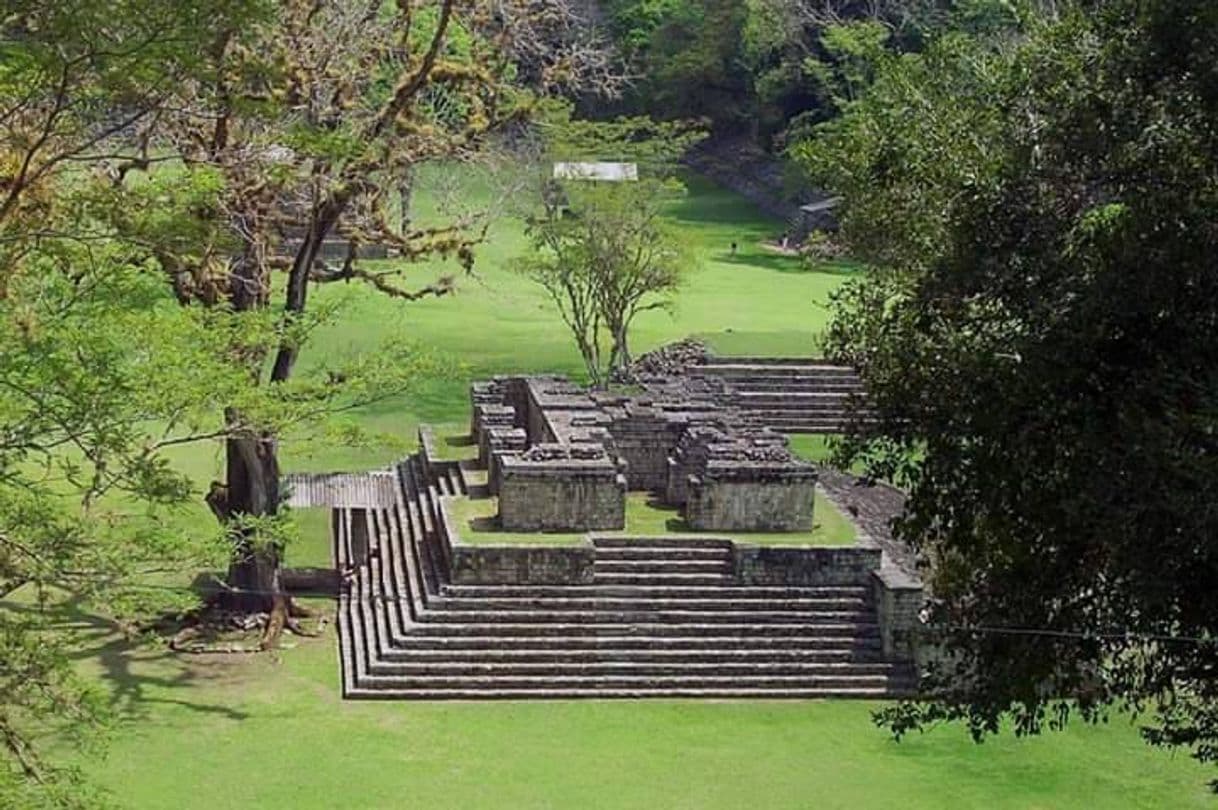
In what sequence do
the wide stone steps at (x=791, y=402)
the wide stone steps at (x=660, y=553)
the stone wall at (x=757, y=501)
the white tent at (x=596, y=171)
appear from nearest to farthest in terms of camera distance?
1. the wide stone steps at (x=660, y=553)
2. the stone wall at (x=757, y=501)
3. the wide stone steps at (x=791, y=402)
4. the white tent at (x=596, y=171)

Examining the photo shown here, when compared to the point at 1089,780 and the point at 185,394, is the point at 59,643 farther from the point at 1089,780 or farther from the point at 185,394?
the point at 1089,780

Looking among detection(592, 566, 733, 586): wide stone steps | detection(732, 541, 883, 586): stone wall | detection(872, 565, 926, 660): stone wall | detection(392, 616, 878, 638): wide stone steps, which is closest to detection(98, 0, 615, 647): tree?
detection(392, 616, 878, 638): wide stone steps

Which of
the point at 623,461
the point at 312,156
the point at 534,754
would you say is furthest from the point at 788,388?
the point at 534,754

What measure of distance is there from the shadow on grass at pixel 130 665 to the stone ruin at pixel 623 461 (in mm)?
3311

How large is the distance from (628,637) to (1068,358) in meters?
7.93

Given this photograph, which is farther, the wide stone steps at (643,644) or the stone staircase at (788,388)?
the stone staircase at (788,388)

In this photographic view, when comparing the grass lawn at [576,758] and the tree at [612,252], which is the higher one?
the tree at [612,252]

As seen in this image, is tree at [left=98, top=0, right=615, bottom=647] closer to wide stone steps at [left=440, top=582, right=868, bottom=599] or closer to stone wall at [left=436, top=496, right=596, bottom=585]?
stone wall at [left=436, top=496, right=596, bottom=585]

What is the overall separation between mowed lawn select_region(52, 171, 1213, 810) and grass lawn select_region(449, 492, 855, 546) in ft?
3.87

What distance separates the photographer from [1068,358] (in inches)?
344

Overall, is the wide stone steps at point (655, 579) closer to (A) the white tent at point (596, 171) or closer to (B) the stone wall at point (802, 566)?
(B) the stone wall at point (802, 566)

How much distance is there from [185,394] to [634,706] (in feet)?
17.4

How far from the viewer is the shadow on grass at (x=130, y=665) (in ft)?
49.7

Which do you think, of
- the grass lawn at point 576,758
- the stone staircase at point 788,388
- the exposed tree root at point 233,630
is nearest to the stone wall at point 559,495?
the grass lawn at point 576,758
